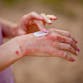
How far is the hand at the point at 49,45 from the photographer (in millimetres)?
833

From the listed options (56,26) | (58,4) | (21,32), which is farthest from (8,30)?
(58,4)

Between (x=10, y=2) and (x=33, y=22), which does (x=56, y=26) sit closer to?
(x=10, y=2)

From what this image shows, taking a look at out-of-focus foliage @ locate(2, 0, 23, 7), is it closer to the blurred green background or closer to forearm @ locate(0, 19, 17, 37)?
the blurred green background

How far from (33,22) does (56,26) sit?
1362 mm

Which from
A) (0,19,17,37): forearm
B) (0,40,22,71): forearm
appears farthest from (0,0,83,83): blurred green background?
(0,40,22,71): forearm

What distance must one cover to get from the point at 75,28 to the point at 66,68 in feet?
1.52

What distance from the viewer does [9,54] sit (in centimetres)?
84

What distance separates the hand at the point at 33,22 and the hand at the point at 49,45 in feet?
0.31

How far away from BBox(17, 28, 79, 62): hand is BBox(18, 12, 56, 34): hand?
94 mm

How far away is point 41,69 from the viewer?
6.52 feet

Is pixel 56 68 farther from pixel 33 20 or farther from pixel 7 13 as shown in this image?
pixel 33 20

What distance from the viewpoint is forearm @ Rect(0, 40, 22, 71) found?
2.76 ft

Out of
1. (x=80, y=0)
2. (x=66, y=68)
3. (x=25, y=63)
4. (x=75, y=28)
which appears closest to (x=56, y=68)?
(x=66, y=68)

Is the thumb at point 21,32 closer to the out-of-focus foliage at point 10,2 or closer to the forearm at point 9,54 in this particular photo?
the forearm at point 9,54
